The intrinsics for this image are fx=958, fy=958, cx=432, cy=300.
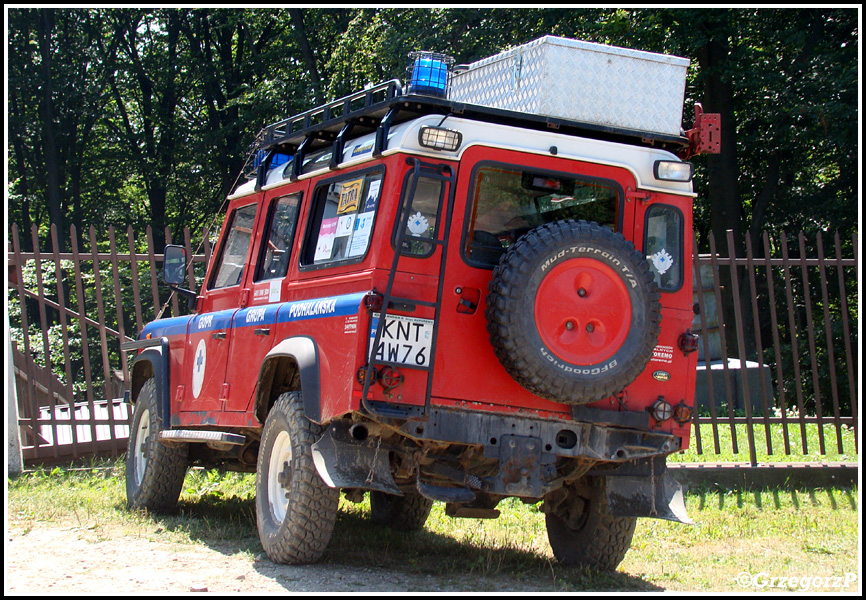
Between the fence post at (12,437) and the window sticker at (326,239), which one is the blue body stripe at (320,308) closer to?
the window sticker at (326,239)

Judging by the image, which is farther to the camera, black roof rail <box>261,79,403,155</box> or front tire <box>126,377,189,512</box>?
front tire <box>126,377,189,512</box>

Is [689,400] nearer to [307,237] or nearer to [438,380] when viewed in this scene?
[438,380]

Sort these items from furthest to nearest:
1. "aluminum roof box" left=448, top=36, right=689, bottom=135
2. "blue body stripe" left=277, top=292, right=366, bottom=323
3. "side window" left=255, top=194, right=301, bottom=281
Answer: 1. "side window" left=255, top=194, right=301, bottom=281
2. "aluminum roof box" left=448, top=36, right=689, bottom=135
3. "blue body stripe" left=277, top=292, right=366, bottom=323

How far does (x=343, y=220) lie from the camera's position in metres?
5.66

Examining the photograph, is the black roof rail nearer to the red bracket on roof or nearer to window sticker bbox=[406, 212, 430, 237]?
window sticker bbox=[406, 212, 430, 237]

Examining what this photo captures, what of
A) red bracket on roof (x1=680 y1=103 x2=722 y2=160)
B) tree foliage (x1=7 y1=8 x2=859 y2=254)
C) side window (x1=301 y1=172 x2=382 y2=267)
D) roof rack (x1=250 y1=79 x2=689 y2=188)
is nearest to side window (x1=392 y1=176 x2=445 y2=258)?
side window (x1=301 y1=172 x2=382 y2=267)

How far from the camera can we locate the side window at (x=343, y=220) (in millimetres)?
5383

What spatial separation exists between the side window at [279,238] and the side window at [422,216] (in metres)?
1.25

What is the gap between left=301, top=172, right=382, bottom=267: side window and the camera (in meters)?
5.38

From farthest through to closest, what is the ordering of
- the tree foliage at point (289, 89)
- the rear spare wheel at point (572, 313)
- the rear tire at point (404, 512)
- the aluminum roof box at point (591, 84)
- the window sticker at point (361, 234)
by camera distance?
the tree foliage at point (289, 89)
the rear tire at point (404, 512)
the aluminum roof box at point (591, 84)
the window sticker at point (361, 234)
the rear spare wheel at point (572, 313)

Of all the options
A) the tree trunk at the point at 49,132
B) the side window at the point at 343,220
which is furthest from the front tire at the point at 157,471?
the tree trunk at the point at 49,132

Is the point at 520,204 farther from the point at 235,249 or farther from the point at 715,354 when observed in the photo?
the point at 715,354

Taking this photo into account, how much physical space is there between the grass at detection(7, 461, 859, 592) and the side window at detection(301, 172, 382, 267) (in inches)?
73.9

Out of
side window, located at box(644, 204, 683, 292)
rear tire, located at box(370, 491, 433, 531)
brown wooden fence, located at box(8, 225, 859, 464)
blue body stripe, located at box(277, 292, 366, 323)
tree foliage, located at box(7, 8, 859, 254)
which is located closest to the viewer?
blue body stripe, located at box(277, 292, 366, 323)
